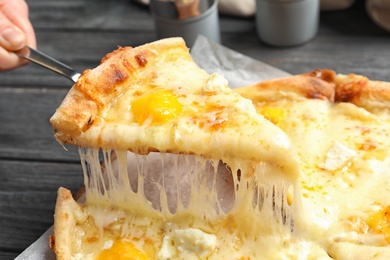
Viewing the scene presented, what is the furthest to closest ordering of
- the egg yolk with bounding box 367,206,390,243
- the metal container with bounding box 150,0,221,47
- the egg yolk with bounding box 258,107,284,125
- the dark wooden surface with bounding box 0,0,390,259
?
the metal container with bounding box 150,0,221,47 < the dark wooden surface with bounding box 0,0,390,259 < the egg yolk with bounding box 258,107,284,125 < the egg yolk with bounding box 367,206,390,243

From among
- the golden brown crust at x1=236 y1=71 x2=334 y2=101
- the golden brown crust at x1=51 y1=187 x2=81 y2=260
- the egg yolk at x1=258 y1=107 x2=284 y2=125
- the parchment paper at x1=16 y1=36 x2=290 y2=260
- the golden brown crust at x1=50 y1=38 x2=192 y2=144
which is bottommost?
the parchment paper at x1=16 y1=36 x2=290 y2=260

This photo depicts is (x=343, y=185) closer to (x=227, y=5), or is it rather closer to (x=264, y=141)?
(x=264, y=141)

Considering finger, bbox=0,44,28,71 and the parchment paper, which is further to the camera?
the parchment paper

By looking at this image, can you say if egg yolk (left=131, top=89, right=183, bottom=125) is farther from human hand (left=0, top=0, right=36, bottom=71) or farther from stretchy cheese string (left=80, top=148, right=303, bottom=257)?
human hand (left=0, top=0, right=36, bottom=71)

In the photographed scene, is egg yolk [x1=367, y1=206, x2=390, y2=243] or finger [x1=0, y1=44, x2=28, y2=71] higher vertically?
finger [x1=0, y1=44, x2=28, y2=71]

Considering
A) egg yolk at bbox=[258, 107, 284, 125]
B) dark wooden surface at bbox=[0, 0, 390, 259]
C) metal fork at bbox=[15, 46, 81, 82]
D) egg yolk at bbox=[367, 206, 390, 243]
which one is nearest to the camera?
egg yolk at bbox=[367, 206, 390, 243]

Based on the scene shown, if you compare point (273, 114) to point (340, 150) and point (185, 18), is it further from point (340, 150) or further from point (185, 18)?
point (185, 18)

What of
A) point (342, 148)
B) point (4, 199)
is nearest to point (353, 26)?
point (342, 148)

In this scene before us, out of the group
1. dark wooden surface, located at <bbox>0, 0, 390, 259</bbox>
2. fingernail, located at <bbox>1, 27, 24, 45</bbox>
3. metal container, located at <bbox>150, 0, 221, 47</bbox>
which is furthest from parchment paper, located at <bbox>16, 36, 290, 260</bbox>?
fingernail, located at <bbox>1, 27, 24, 45</bbox>
